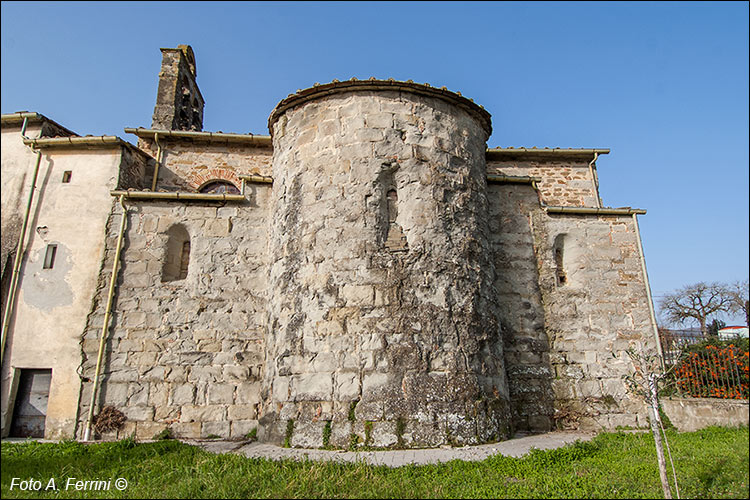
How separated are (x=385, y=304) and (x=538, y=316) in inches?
118

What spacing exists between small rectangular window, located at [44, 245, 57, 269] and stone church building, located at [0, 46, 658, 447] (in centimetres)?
3

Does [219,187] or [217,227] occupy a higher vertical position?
[219,187]

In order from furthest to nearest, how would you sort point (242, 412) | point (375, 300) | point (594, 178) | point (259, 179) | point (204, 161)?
point (594, 178), point (204, 161), point (259, 179), point (242, 412), point (375, 300)

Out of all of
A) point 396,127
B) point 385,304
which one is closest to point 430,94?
point 396,127

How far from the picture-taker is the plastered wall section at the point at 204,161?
1004cm

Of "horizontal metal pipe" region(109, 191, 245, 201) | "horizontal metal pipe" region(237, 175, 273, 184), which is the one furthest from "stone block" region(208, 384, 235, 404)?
"horizontal metal pipe" region(237, 175, 273, 184)

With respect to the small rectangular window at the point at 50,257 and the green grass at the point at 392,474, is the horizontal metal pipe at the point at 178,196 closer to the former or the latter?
the small rectangular window at the point at 50,257

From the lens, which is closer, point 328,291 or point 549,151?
point 328,291

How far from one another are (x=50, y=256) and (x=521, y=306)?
25.7ft

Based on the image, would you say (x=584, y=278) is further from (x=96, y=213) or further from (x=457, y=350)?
(x=96, y=213)

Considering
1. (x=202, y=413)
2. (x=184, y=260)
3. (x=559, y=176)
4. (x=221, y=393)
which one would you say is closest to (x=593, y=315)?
(x=559, y=176)

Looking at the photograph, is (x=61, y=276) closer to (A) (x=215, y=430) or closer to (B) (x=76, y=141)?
(B) (x=76, y=141)

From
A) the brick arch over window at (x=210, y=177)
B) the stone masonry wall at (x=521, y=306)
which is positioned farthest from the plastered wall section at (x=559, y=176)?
the brick arch over window at (x=210, y=177)

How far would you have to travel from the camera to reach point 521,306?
785 centimetres
